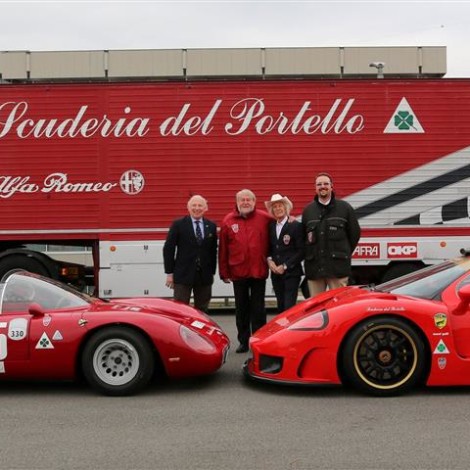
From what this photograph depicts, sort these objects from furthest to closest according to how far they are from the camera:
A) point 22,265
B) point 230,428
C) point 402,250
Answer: point 22,265, point 402,250, point 230,428

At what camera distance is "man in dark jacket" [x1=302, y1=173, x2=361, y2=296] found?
22.1ft

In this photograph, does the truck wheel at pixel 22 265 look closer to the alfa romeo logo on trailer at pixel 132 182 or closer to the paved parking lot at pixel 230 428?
the alfa romeo logo on trailer at pixel 132 182

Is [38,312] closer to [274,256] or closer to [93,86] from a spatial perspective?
[274,256]

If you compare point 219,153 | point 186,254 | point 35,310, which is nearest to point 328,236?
point 186,254

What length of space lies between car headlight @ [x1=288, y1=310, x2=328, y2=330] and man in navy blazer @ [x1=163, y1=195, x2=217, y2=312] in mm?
2063

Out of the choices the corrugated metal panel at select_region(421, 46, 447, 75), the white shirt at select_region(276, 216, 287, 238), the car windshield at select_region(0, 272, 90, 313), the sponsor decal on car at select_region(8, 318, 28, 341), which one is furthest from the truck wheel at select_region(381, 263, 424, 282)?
the corrugated metal panel at select_region(421, 46, 447, 75)

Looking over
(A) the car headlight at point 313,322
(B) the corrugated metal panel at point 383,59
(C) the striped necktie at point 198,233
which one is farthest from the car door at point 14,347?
(B) the corrugated metal panel at point 383,59

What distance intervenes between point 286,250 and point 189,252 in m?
1.00

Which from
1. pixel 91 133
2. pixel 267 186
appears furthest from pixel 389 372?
pixel 91 133

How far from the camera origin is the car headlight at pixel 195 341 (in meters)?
5.23

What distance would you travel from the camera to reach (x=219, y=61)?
30094mm

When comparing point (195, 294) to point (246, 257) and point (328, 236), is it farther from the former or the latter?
point (328, 236)

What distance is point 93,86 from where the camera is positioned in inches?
409

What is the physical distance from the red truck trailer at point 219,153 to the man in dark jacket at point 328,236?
352 cm
